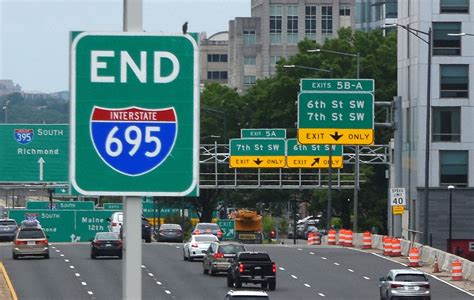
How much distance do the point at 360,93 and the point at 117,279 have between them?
66.6ft

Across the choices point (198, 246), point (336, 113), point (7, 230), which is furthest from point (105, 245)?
point (7, 230)

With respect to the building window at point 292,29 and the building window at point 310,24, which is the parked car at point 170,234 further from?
the building window at point 310,24

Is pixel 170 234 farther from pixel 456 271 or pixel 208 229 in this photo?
pixel 456 271

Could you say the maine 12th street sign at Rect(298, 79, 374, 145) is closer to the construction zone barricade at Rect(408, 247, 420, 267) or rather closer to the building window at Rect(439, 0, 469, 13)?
the building window at Rect(439, 0, 469, 13)

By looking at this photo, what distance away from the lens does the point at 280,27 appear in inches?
7141

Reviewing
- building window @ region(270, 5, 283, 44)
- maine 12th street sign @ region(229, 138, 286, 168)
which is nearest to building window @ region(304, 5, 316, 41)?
building window @ region(270, 5, 283, 44)

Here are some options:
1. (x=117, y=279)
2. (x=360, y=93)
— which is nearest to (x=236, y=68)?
(x=360, y=93)

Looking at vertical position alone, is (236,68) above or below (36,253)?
above

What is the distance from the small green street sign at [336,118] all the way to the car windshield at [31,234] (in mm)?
15099

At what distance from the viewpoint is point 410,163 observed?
77.1 meters

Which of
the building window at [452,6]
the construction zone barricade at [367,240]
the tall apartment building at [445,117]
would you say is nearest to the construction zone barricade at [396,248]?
the construction zone barricade at [367,240]

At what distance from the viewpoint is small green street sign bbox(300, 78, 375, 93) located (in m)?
68.8

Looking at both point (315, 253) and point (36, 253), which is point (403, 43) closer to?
point (315, 253)

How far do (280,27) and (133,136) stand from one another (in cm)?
17202
